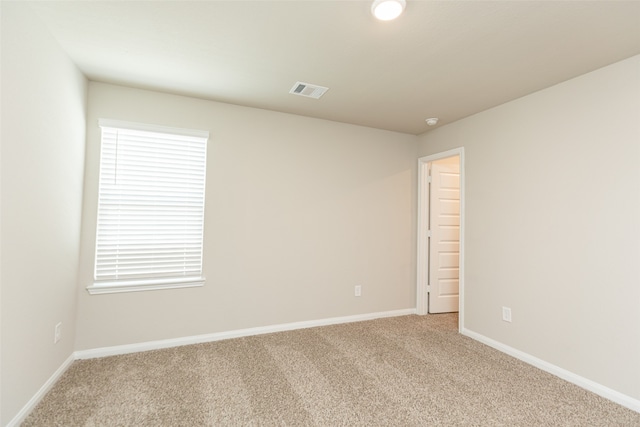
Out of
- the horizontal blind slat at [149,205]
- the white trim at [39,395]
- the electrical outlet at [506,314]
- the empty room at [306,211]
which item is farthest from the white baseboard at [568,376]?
the white trim at [39,395]

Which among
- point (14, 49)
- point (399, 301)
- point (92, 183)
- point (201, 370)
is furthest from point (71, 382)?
point (399, 301)

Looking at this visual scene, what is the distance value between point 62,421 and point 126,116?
2312mm

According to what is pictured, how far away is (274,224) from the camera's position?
328 centimetres

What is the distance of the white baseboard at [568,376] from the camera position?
204 cm

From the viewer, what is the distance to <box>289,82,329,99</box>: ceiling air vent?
262cm

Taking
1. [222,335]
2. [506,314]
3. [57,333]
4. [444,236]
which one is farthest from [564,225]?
[57,333]

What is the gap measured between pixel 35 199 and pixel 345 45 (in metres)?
2.19

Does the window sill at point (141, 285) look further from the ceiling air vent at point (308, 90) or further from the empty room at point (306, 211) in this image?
the ceiling air vent at point (308, 90)

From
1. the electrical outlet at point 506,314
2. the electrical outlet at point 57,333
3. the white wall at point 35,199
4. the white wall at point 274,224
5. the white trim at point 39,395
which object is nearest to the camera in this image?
the white wall at point 35,199

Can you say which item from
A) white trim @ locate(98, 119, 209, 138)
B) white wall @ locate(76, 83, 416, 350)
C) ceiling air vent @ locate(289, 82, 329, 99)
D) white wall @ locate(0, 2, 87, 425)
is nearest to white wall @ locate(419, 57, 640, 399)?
white wall @ locate(76, 83, 416, 350)

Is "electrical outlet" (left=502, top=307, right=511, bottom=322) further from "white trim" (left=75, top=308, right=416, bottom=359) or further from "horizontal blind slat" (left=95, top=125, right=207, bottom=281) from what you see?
"horizontal blind slat" (left=95, top=125, right=207, bottom=281)

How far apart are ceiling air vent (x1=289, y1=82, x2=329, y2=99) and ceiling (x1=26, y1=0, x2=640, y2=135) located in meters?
0.07

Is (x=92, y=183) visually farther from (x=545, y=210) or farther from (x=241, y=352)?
(x=545, y=210)

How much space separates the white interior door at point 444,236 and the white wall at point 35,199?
3820 millimetres
